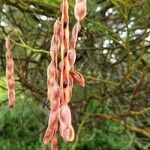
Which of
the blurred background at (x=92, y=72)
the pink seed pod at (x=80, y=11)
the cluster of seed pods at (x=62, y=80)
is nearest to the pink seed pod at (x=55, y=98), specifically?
the cluster of seed pods at (x=62, y=80)

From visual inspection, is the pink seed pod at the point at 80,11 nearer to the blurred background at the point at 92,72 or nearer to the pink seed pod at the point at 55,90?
the pink seed pod at the point at 55,90

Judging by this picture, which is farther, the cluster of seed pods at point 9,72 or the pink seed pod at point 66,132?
the cluster of seed pods at point 9,72

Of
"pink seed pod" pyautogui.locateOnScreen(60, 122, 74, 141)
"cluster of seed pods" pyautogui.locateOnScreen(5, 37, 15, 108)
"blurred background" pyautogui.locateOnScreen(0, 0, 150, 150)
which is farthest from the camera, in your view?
"blurred background" pyautogui.locateOnScreen(0, 0, 150, 150)

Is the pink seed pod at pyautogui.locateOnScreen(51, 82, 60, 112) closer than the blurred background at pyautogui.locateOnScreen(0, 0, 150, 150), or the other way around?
the pink seed pod at pyautogui.locateOnScreen(51, 82, 60, 112)

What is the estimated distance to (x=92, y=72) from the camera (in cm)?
321

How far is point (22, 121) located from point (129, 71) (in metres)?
2.23

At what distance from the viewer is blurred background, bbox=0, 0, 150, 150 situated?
72.6 inches

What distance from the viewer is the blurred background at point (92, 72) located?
184 centimetres

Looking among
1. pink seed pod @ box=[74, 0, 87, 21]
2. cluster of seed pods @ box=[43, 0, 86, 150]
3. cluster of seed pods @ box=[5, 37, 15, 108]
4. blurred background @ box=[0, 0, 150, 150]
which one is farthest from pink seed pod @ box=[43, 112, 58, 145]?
blurred background @ box=[0, 0, 150, 150]

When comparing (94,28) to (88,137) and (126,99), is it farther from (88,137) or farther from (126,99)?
(88,137)

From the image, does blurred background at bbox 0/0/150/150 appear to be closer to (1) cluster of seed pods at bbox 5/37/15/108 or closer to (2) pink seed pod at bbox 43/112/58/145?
Answer: (1) cluster of seed pods at bbox 5/37/15/108

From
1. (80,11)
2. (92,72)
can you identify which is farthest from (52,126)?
(92,72)

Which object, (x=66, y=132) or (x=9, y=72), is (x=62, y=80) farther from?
(x=9, y=72)

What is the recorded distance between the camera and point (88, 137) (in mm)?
4223
